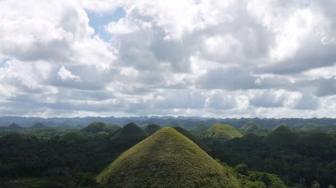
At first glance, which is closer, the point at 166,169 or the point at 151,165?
the point at 166,169

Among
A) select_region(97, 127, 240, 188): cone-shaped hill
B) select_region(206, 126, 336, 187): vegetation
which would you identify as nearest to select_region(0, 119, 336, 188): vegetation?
select_region(97, 127, 240, 188): cone-shaped hill

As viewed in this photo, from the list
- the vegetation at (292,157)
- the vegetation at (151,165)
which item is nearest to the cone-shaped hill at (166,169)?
the vegetation at (151,165)

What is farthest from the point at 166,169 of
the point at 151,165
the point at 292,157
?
the point at 292,157

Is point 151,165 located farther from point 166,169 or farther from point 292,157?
point 292,157

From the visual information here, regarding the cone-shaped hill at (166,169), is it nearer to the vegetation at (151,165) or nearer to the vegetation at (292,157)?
the vegetation at (151,165)

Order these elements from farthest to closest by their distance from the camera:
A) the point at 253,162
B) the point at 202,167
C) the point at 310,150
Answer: the point at 310,150 → the point at 253,162 → the point at 202,167

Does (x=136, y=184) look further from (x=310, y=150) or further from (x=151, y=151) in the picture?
(x=310, y=150)

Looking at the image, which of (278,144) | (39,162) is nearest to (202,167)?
(39,162)

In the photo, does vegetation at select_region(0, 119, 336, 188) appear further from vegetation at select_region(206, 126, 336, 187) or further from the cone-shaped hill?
vegetation at select_region(206, 126, 336, 187)
